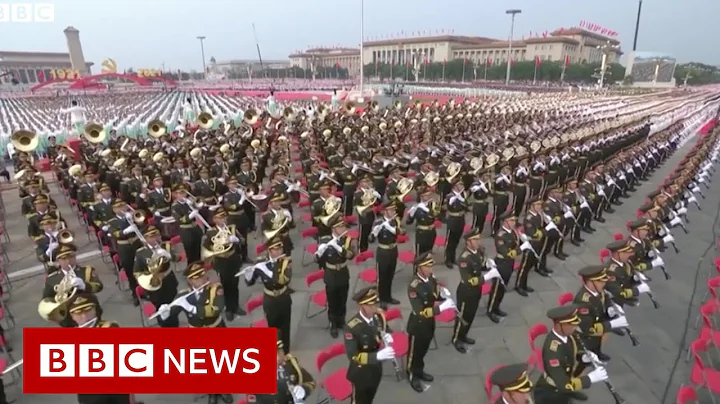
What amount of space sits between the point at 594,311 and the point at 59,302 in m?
6.98

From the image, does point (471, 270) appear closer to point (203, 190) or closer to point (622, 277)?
point (622, 277)

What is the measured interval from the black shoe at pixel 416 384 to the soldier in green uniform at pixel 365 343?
54.5 inches

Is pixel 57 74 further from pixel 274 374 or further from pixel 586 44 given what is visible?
pixel 586 44

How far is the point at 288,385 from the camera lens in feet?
13.6

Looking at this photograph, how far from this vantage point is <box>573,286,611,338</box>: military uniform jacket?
5.25 m

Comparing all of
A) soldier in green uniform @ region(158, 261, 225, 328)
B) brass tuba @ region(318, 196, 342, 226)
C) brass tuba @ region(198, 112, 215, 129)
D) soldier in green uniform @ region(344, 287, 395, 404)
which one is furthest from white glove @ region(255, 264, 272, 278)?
brass tuba @ region(198, 112, 215, 129)

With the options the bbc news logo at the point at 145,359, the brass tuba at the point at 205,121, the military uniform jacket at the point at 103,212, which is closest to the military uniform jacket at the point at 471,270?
the bbc news logo at the point at 145,359

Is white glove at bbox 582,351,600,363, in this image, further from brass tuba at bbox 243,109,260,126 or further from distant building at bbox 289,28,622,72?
distant building at bbox 289,28,622,72

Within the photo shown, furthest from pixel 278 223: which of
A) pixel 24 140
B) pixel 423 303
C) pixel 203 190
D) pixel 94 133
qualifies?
Result: pixel 94 133

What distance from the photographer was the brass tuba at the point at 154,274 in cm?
613

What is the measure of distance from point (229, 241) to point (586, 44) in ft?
444

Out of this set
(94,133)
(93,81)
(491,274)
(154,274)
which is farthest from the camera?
(93,81)

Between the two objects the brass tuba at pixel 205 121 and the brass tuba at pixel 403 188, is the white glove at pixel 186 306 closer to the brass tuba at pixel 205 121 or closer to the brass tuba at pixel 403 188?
the brass tuba at pixel 403 188

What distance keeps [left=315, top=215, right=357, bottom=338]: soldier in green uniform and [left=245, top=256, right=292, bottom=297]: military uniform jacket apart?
2.70 feet
